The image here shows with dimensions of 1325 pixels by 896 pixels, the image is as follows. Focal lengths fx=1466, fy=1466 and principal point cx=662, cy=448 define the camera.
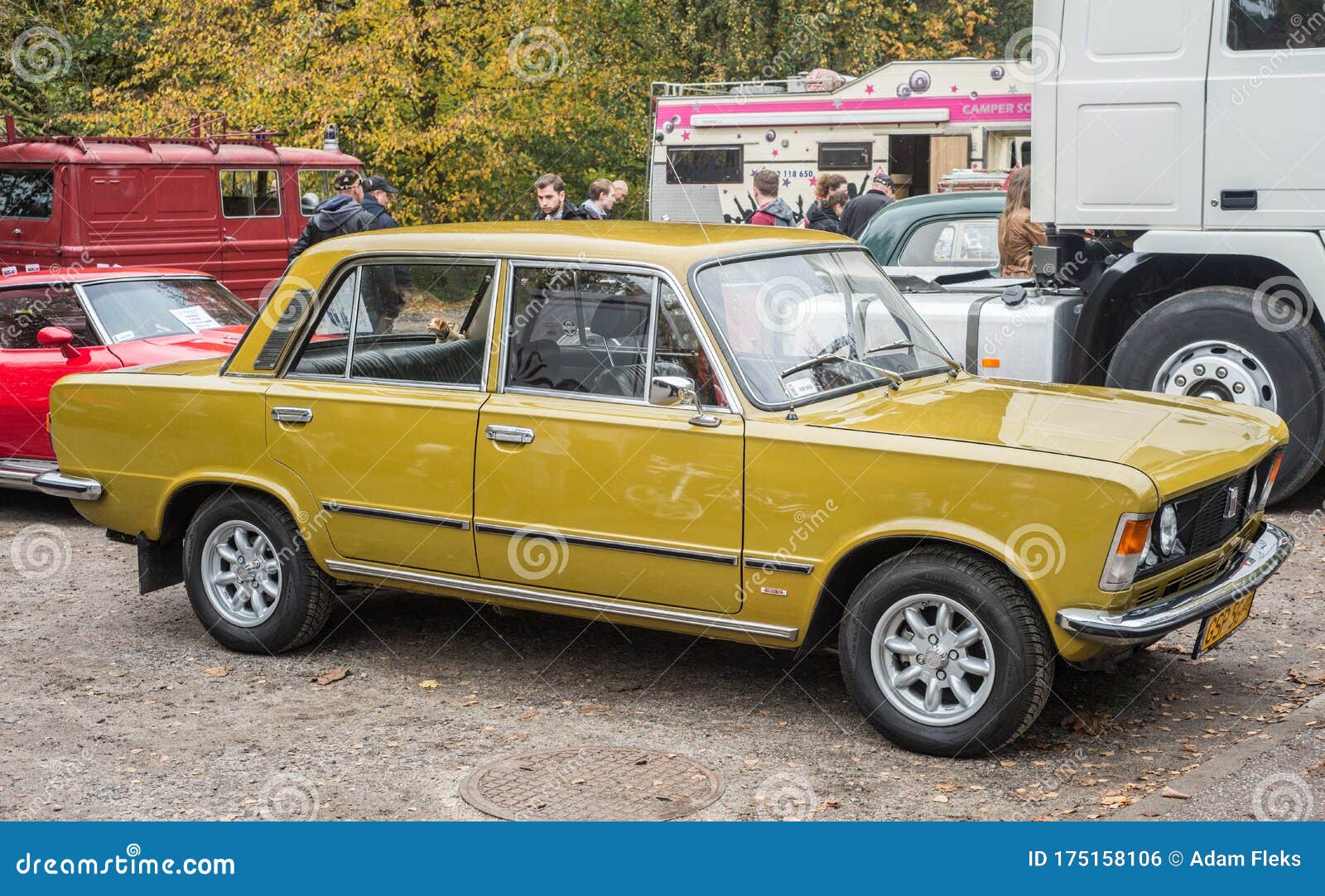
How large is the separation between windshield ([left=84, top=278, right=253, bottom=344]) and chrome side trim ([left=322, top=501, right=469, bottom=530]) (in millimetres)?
4365

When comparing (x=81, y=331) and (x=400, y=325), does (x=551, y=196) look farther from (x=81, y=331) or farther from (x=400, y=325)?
(x=400, y=325)

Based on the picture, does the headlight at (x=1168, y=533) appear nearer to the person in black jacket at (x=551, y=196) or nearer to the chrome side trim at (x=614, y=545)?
the chrome side trim at (x=614, y=545)

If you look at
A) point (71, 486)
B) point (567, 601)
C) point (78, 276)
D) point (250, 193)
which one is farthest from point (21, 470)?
point (250, 193)

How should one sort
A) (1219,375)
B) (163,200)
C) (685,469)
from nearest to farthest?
(685,469) < (1219,375) < (163,200)

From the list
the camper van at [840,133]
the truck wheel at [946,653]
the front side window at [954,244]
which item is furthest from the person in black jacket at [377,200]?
the truck wheel at [946,653]

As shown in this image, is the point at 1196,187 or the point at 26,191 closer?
the point at 1196,187

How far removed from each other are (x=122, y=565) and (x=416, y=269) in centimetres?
332

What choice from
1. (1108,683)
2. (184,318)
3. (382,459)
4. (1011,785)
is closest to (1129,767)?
(1011,785)

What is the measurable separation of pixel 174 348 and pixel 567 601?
5.09m

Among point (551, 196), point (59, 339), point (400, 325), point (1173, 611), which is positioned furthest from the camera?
point (551, 196)

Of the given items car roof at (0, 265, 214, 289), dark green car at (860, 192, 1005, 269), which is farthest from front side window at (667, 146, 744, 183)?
car roof at (0, 265, 214, 289)

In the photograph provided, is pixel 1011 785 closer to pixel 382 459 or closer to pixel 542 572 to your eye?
pixel 542 572

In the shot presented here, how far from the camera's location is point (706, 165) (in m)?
20.0

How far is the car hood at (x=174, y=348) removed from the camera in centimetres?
937
